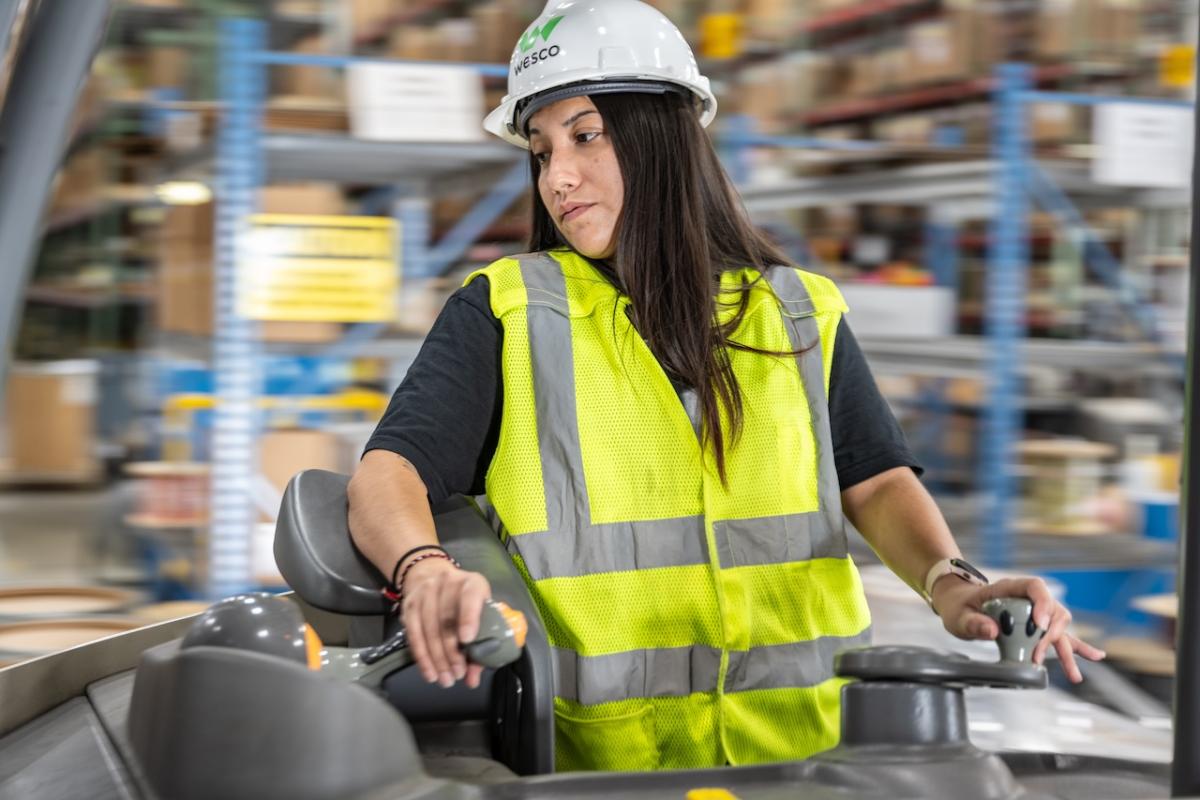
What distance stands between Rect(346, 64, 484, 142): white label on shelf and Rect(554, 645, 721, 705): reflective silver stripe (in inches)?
136

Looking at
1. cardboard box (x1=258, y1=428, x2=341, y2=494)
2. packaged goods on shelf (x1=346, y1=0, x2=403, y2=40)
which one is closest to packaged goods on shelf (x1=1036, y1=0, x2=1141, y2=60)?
packaged goods on shelf (x1=346, y1=0, x2=403, y2=40)

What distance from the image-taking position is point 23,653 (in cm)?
217

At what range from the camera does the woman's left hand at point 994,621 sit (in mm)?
1263

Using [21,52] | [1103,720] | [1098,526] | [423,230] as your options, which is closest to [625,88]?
[21,52]

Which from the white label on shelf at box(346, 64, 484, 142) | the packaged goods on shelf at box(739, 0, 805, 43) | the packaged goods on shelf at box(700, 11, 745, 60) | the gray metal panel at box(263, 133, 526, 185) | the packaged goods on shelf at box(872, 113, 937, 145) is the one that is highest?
the packaged goods on shelf at box(739, 0, 805, 43)

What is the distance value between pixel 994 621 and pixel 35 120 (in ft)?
3.27

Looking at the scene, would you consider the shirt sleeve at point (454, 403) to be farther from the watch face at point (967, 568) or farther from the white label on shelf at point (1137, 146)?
the white label on shelf at point (1137, 146)

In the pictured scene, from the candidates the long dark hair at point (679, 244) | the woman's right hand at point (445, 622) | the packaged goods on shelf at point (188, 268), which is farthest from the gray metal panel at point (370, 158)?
the woman's right hand at point (445, 622)

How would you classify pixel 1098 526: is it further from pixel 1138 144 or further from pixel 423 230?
pixel 423 230

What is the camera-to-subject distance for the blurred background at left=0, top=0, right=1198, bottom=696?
478cm

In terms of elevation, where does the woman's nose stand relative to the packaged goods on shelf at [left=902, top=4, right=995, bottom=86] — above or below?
below

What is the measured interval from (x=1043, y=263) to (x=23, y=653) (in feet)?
21.3

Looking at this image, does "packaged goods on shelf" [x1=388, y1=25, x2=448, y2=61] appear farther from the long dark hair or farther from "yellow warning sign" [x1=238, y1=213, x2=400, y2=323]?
the long dark hair

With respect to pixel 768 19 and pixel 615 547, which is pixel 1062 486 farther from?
pixel 615 547
